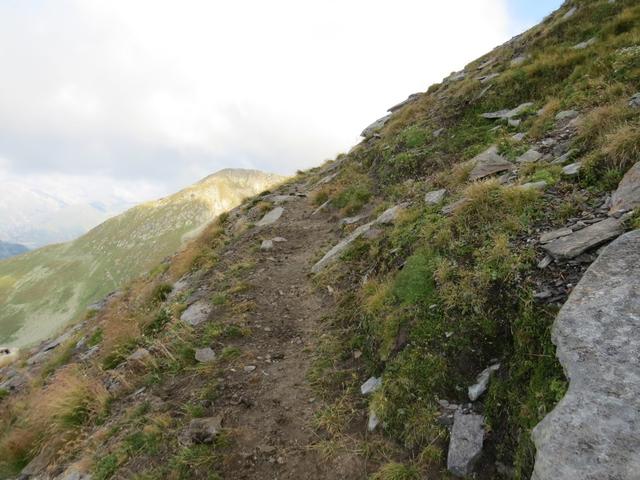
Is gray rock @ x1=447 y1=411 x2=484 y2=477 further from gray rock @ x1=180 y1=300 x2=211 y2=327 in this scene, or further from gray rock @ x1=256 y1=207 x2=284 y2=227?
gray rock @ x1=256 y1=207 x2=284 y2=227

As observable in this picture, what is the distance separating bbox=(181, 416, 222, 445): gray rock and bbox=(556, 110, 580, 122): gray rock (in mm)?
12246

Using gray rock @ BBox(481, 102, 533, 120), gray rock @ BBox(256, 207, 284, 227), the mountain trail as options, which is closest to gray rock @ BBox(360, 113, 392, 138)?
gray rock @ BBox(256, 207, 284, 227)

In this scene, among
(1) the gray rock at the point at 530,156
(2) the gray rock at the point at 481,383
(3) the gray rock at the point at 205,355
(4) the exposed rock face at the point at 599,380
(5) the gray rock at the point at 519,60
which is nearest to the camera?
(4) the exposed rock face at the point at 599,380

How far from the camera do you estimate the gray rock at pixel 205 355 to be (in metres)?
8.62

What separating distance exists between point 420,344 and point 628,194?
14.2 feet

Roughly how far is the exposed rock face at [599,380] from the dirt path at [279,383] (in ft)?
9.46

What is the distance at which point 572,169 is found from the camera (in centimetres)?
814

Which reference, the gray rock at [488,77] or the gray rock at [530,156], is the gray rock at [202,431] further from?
the gray rock at [488,77]

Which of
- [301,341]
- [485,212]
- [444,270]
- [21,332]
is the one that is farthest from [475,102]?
[21,332]

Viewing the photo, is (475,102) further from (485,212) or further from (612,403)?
(612,403)

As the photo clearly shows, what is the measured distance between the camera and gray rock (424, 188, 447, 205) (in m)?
10.4

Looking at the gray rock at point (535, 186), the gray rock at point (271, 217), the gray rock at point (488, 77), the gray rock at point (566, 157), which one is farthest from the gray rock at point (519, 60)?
the gray rock at point (271, 217)

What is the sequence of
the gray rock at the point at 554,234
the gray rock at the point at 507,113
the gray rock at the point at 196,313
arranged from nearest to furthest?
the gray rock at the point at 554,234 < the gray rock at the point at 196,313 < the gray rock at the point at 507,113

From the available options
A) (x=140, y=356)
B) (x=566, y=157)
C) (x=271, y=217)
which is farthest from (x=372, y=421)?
(x=271, y=217)
